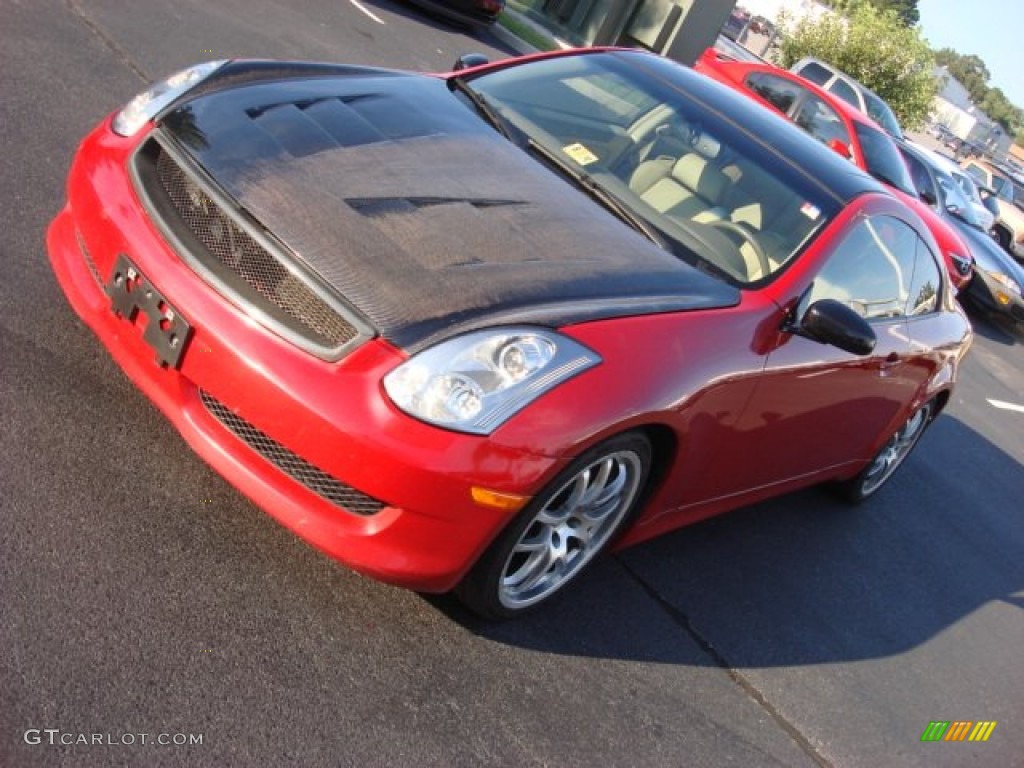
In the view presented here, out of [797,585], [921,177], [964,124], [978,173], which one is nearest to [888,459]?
[797,585]

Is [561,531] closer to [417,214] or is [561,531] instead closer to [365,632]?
[365,632]

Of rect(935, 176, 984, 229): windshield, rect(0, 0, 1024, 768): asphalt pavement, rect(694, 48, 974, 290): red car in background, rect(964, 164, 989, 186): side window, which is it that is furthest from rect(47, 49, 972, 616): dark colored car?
rect(964, 164, 989, 186): side window

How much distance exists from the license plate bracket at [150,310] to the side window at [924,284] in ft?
11.0

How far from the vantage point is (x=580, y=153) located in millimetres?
3887

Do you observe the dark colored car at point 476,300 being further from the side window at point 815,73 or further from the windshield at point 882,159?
the side window at point 815,73

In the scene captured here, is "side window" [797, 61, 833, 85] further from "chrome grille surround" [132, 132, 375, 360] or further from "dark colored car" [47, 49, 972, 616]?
"chrome grille surround" [132, 132, 375, 360]

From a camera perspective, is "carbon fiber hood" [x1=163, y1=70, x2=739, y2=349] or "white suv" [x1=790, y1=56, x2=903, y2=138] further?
"white suv" [x1=790, y1=56, x2=903, y2=138]

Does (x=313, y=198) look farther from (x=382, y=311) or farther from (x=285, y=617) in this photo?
(x=285, y=617)

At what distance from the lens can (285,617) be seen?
2732 mm

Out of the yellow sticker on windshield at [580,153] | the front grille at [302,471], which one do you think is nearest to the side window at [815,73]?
the yellow sticker on windshield at [580,153]

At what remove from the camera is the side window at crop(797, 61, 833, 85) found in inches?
547

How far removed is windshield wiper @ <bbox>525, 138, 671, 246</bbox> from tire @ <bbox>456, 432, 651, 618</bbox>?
35.0 inches

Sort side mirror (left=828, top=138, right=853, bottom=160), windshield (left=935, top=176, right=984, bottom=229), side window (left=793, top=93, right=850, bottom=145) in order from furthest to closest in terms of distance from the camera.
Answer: windshield (left=935, top=176, right=984, bottom=229) < side window (left=793, top=93, right=850, bottom=145) < side mirror (left=828, top=138, right=853, bottom=160)

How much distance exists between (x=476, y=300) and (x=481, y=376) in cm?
27
